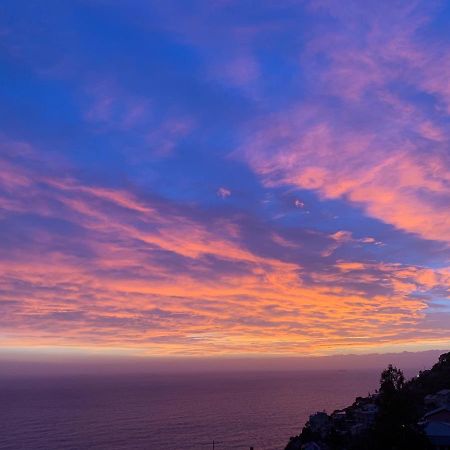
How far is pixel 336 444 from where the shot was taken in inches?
2213

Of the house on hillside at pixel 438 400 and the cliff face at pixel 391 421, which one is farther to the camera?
the house on hillside at pixel 438 400

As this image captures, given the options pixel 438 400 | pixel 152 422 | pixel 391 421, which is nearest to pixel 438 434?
pixel 391 421

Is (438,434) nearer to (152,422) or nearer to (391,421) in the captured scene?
(391,421)

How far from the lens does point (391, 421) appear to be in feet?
114

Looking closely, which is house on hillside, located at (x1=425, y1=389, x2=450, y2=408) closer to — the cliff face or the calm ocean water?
the cliff face

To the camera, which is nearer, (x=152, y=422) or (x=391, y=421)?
(x=391, y=421)

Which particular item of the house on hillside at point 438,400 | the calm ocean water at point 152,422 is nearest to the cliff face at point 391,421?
the house on hillside at point 438,400

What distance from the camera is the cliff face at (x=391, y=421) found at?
3394 centimetres

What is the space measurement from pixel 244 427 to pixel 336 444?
58.8m

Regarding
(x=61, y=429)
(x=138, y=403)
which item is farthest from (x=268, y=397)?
(x=61, y=429)

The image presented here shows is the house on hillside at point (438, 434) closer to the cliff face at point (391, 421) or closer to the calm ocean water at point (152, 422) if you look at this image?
the cliff face at point (391, 421)

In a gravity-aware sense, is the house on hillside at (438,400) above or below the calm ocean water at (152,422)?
above

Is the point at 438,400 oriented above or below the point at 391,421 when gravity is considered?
below

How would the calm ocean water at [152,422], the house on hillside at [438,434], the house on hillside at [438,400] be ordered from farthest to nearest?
the calm ocean water at [152,422] < the house on hillside at [438,400] < the house on hillside at [438,434]
